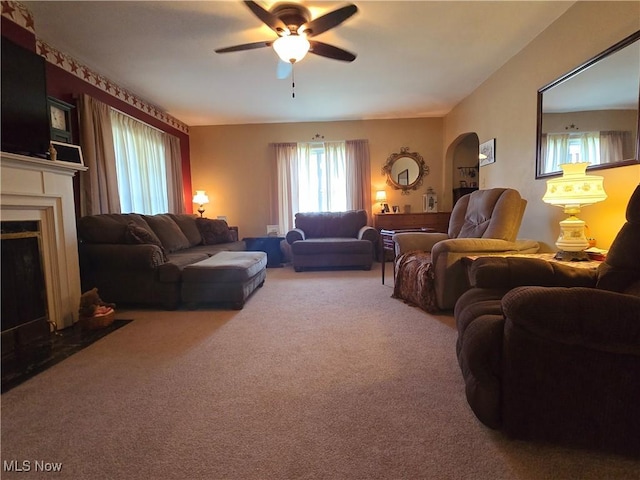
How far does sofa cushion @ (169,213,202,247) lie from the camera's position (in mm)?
4336

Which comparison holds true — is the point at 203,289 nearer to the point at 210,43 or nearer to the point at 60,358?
the point at 60,358

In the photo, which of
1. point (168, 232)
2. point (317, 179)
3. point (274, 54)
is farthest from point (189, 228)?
point (274, 54)

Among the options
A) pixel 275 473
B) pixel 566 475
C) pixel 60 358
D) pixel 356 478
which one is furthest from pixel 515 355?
pixel 60 358

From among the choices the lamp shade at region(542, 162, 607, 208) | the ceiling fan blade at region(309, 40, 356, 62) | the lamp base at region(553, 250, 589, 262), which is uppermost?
the ceiling fan blade at region(309, 40, 356, 62)

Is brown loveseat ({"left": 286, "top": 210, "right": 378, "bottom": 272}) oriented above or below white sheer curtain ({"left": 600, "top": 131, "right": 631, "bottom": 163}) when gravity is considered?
below

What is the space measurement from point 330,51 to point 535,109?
1983 mm

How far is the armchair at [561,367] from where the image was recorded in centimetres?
98

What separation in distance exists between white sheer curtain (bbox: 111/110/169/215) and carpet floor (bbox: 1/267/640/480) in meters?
2.45

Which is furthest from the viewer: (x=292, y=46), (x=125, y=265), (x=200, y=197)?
(x=200, y=197)

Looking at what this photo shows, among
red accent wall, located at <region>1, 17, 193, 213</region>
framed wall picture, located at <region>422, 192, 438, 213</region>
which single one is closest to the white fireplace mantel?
red accent wall, located at <region>1, 17, 193, 213</region>

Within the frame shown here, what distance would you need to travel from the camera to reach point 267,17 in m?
2.22

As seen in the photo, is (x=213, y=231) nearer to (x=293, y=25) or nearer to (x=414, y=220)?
(x=293, y=25)

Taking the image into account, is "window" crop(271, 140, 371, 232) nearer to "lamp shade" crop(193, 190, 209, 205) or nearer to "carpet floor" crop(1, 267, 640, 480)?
"lamp shade" crop(193, 190, 209, 205)

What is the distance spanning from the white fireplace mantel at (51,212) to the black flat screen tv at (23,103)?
0.49 ft
